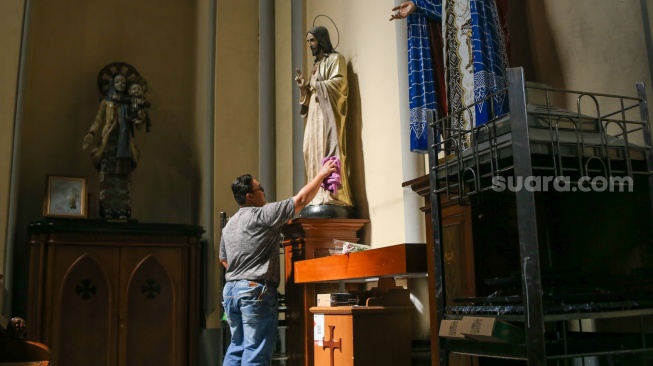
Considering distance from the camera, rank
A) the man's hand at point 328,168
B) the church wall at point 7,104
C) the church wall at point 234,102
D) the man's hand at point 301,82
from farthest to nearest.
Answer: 1. the church wall at point 234,102
2. the church wall at point 7,104
3. the man's hand at point 301,82
4. the man's hand at point 328,168

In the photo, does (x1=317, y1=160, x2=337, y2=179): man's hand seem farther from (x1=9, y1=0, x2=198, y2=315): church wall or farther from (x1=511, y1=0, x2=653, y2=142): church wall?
(x1=9, y1=0, x2=198, y2=315): church wall

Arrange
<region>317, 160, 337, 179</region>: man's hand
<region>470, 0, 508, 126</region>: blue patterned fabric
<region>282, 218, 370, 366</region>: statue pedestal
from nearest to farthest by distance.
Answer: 1. <region>470, 0, 508, 126</region>: blue patterned fabric
2. <region>317, 160, 337, 179</region>: man's hand
3. <region>282, 218, 370, 366</region>: statue pedestal

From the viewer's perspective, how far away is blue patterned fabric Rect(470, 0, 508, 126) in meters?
3.09

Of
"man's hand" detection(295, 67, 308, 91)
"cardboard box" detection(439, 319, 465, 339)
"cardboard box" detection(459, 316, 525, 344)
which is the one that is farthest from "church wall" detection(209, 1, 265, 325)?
"cardboard box" detection(459, 316, 525, 344)

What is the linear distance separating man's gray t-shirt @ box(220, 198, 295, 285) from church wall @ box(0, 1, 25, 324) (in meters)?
2.55

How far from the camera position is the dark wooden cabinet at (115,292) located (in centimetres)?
518

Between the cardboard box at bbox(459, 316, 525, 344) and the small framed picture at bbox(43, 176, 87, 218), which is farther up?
the small framed picture at bbox(43, 176, 87, 218)

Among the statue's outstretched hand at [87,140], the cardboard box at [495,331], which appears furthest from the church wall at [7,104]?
the cardboard box at [495,331]

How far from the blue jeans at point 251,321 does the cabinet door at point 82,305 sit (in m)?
2.00

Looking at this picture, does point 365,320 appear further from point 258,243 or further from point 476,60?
point 476,60

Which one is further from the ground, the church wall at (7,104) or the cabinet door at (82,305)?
the church wall at (7,104)

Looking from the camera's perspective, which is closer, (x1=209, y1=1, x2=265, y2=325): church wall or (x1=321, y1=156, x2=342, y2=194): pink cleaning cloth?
(x1=321, y1=156, x2=342, y2=194): pink cleaning cloth

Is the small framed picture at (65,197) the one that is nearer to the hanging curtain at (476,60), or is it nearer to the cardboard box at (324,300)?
the cardboard box at (324,300)

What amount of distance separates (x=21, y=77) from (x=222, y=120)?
1.70 metres
